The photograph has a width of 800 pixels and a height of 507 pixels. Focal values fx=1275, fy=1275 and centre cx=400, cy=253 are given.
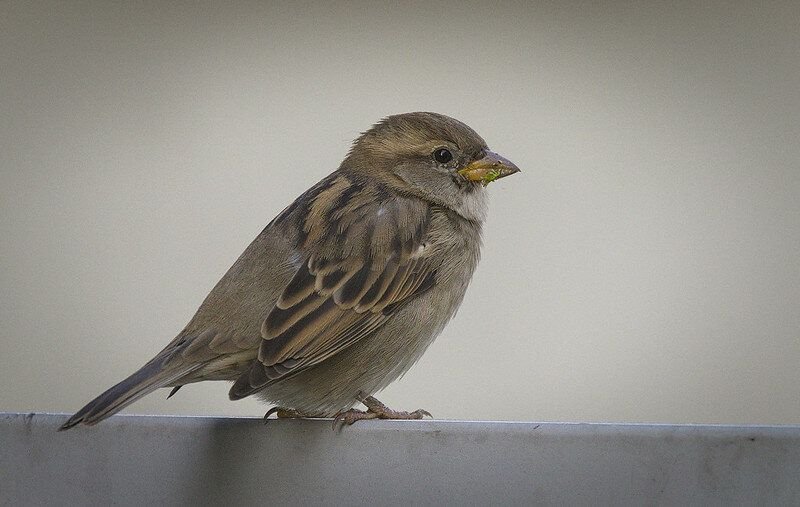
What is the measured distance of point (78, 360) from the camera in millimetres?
3807

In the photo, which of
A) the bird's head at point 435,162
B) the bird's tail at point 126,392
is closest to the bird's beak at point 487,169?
the bird's head at point 435,162

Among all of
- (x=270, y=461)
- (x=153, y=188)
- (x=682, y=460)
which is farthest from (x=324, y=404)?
(x=153, y=188)

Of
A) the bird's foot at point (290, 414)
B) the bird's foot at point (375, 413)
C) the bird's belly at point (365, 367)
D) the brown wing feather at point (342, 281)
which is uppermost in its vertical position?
the brown wing feather at point (342, 281)

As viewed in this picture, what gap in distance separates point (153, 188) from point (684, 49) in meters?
1.83

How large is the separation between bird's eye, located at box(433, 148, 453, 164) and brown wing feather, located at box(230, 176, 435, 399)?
0.15m

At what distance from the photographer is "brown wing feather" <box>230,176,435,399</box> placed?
2.09 metres

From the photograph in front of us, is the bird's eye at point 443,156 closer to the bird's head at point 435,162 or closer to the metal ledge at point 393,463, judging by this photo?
the bird's head at point 435,162

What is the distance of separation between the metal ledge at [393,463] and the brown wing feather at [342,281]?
0.38 meters

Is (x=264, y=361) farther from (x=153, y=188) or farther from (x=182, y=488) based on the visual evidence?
(x=153, y=188)

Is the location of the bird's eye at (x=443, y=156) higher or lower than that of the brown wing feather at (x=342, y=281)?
higher

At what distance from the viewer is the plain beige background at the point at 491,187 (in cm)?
377

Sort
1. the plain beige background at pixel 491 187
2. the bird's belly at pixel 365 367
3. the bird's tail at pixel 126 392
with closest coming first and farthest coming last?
the bird's tail at pixel 126 392, the bird's belly at pixel 365 367, the plain beige background at pixel 491 187

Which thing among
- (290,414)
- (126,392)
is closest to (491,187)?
(290,414)

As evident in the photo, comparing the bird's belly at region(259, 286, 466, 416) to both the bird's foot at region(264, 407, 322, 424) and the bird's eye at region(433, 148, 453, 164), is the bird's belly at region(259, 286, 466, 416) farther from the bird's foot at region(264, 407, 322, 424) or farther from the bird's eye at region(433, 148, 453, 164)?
the bird's eye at region(433, 148, 453, 164)
